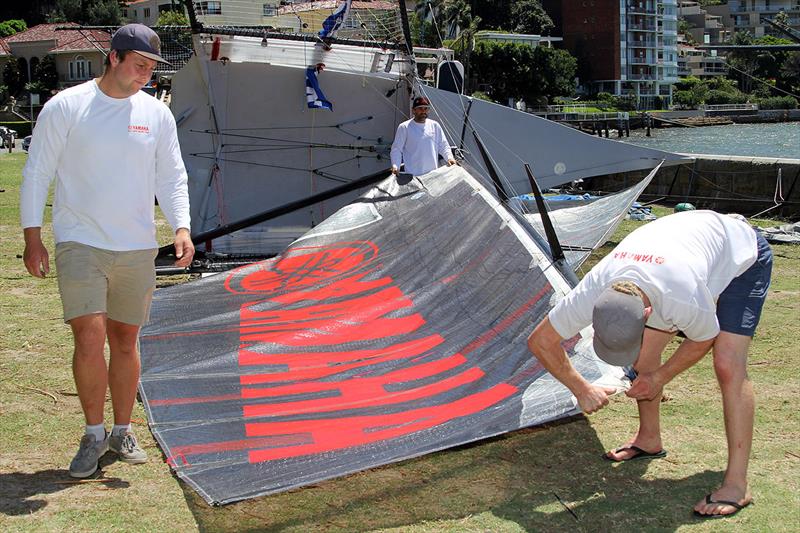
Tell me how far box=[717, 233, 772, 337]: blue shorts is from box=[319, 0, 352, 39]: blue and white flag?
7311mm

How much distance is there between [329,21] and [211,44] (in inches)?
52.3

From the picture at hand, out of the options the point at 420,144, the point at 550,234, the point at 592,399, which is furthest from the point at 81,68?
the point at 592,399

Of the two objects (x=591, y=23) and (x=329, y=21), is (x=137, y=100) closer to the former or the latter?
(x=329, y=21)

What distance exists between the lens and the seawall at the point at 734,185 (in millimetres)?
12180

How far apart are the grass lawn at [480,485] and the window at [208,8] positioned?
566 centimetres

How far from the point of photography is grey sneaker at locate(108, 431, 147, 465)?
13.6 ft

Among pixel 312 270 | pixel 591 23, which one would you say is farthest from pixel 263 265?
pixel 591 23

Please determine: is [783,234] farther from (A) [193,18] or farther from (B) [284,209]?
(A) [193,18]

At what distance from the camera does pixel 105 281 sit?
3986 millimetres

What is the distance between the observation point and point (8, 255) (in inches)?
399

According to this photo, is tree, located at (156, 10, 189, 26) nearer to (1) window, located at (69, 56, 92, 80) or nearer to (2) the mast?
(1) window, located at (69, 56, 92, 80)

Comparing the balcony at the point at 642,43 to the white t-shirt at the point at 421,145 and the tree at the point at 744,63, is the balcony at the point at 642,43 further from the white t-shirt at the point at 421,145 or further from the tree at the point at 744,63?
the white t-shirt at the point at 421,145

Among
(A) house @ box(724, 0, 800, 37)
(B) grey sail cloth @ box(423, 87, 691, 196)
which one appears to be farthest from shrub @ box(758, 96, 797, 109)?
(B) grey sail cloth @ box(423, 87, 691, 196)

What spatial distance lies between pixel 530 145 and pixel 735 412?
22.7 ft
